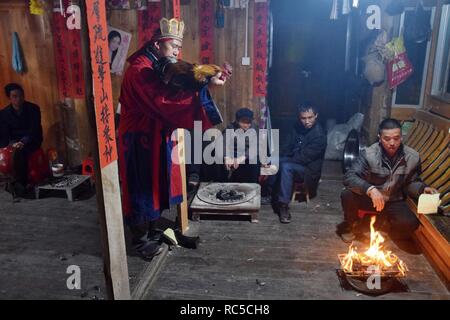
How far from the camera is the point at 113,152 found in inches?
145

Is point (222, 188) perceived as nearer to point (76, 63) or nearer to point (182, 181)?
point (182, 181)

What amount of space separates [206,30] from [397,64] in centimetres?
398

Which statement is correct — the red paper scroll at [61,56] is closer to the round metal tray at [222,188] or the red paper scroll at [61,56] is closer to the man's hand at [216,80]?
the round metal tray at [222,188]

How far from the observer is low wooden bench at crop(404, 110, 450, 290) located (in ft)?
15.5

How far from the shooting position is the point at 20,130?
25.1ft

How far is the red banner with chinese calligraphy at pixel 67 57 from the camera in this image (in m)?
8.13

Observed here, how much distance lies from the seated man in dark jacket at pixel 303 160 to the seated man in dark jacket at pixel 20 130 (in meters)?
4.71

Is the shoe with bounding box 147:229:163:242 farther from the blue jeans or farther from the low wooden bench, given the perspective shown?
the low wooden bench

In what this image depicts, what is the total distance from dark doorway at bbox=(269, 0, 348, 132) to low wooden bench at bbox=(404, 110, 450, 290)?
3.58m

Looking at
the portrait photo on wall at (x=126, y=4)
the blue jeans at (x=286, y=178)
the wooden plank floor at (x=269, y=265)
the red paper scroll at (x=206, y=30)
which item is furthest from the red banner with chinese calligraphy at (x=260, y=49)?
the wooden plank floor at (x=269, y=265)

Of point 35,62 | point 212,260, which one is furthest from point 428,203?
point 35,62

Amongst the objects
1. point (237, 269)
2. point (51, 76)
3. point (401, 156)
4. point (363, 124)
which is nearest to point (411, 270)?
point (401, 156)

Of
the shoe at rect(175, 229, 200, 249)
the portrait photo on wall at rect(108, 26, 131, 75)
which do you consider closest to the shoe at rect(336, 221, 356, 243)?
the shoe at rect(175, 229, 200, 249)

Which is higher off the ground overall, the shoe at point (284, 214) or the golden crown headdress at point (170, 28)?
the golden crown headdress at point (170, 28)
